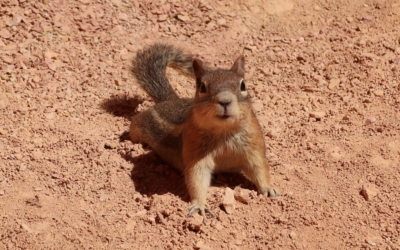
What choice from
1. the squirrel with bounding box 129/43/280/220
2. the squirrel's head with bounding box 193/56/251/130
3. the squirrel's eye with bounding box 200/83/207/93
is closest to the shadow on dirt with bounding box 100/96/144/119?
the squirrel with bounding box 129/43/280/220

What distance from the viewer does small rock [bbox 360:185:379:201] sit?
Result: 185 inches

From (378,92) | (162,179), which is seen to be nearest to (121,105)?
(162,179)

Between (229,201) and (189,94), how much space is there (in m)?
2.12

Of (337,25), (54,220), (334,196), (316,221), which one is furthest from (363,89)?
(54,220)

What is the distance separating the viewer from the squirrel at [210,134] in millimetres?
4469

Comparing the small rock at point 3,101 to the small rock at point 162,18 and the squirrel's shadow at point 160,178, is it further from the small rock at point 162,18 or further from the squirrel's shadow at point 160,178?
the small rock at point 162,18

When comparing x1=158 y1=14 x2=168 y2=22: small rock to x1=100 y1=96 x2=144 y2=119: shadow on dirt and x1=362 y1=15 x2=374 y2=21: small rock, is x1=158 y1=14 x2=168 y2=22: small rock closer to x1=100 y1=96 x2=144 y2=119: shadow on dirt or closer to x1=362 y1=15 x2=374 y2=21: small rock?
x1=100 y1=96 x2=144 y2=119: shadow on dirt

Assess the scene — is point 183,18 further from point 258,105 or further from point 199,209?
point 199,209

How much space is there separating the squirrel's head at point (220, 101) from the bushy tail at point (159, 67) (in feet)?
4.10

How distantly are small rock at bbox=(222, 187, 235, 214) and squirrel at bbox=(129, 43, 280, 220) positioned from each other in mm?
129

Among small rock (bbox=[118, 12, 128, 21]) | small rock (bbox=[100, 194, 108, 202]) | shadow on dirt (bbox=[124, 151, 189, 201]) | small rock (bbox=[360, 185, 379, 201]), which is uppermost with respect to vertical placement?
small rock (bbox=[360, 185, 379, 201])

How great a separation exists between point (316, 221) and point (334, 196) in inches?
15.4

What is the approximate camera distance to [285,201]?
4.70 metres

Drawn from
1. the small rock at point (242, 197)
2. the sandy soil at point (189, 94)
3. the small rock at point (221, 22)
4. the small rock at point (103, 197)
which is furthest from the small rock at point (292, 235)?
the small rock at point (221, 22)
